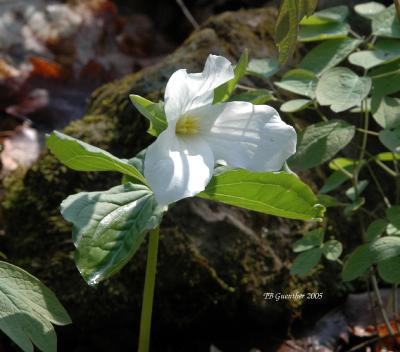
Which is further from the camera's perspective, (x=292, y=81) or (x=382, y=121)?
(x=292, y=81)

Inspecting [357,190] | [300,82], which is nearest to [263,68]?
[300,82]

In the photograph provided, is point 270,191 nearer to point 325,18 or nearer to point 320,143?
point 320,143

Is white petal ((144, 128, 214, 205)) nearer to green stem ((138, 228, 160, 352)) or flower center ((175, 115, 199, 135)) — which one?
flower center ((175, 115, 199, 135))

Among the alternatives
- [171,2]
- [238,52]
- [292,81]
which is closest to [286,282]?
[292,81]

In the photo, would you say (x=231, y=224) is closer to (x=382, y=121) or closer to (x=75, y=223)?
(x=382, y=121)

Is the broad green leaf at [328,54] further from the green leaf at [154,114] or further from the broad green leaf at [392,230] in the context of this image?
the green leaf at [154,114]

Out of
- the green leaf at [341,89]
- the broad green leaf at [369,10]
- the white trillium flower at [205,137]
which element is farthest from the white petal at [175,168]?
the broad green leaf at [369,10]

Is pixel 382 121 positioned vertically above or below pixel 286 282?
above
